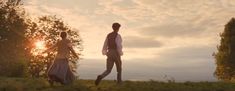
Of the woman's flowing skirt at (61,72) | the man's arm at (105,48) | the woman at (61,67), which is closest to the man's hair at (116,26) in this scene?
the man's arm at (105,48)

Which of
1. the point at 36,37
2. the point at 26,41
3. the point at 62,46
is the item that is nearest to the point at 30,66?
the point at 36,37

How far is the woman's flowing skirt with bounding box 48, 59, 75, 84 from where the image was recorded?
22000 mm

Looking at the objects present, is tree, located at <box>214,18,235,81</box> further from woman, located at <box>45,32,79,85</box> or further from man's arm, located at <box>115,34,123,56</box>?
woman, located at <box>45,32,79,85</box>

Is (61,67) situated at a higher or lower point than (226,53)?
lower

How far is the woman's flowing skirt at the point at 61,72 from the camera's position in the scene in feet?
72.2

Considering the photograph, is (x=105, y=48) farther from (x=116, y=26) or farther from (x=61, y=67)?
(x=61, y=67)

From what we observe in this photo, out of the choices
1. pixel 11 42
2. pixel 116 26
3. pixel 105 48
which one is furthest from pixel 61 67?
pixel 11 42

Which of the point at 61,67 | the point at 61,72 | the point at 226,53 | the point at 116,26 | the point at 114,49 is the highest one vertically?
the point at 226,53

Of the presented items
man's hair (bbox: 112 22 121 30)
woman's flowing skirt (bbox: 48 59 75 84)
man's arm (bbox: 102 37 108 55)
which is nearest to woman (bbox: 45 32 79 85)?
woman's flowing skirt (bbox: 48 59 75 84)

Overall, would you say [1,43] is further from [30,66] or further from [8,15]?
[30,66]

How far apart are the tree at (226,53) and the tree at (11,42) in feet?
100

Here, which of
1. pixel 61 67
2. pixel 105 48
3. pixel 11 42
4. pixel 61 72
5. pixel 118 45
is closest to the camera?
pixel 61 72

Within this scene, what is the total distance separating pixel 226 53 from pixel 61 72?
60.4 metres

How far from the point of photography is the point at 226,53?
79188 millimetres
